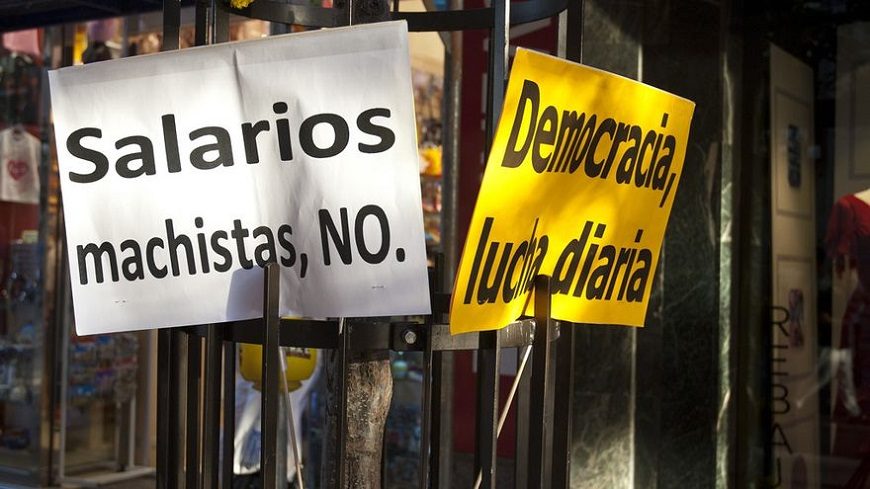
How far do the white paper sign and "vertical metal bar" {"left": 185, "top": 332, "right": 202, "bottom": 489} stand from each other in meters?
0.25

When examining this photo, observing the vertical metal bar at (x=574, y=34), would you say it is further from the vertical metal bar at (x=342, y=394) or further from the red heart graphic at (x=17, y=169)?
the red heart graphic at (x=17, y=169)

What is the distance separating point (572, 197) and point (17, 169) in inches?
207

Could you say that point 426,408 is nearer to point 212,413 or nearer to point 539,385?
point 539,385

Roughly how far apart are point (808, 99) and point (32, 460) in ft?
15.8

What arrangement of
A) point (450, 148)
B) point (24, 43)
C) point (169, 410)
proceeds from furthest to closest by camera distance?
point (24, 43), point (450, 148), point (169, 410)

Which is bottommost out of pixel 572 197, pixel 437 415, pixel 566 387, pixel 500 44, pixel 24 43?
pixel 437 415

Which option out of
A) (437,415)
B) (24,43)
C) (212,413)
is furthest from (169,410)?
(24,43)

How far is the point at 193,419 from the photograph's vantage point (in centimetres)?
212

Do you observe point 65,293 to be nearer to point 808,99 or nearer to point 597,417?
point 597,417

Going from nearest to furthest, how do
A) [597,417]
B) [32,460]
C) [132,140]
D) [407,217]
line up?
[407,217], [132,140], [597,417], [32,460]

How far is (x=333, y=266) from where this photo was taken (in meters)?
1.83

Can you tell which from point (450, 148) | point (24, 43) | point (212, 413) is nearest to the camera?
point (212, 413)

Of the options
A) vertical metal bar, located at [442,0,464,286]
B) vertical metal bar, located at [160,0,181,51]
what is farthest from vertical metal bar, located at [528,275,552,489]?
vertical metal bar, located at [442,0,464,286]

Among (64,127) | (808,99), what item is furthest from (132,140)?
(808,99)
